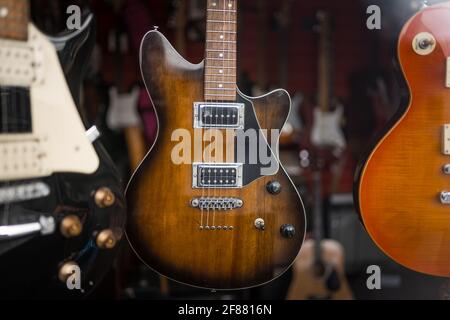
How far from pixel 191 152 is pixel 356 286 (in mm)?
1160

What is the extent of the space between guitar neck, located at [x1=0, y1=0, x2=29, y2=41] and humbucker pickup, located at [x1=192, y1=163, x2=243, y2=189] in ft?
2.12

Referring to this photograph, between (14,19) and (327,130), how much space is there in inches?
64.0

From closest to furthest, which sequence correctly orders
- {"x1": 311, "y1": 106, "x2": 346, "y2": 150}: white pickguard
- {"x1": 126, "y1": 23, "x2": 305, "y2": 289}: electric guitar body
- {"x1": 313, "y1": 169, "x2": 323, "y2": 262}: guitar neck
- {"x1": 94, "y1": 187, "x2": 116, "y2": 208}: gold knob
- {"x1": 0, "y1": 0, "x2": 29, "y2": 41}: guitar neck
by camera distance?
1. {"x1": 0, "y1": 0, "x2": 29, "y2": 41}: guitar neck
2. {"x1": 94, "y1": 187, "x2": 116, "y2": 208}: gold knob
3. {"x1": 126, "y1": 23, "x2": 305, "y2": 289}: electric guitar body
4. {"x1": 313, "y1": 169, "x2": 323, "y2": 262}: guitar neck
5. {"x1": 311, "y1": 106, "x2": 346, "y2": 150}: white pickguard

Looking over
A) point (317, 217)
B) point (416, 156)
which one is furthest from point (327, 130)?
point (416, 156)

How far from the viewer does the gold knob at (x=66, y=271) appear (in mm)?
1429

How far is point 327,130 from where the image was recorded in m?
2.53

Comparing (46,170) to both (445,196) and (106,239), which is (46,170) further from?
(445,196)

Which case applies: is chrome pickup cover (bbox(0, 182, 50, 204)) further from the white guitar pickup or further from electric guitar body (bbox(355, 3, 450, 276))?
the white guitar pickup

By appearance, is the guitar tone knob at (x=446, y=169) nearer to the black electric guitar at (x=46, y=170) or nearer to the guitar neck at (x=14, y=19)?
the black electric guitar at (x=46, y=170)

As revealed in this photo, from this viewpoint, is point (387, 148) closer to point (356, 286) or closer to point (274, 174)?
point (274, 174)

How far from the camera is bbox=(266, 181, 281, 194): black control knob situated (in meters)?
1.64

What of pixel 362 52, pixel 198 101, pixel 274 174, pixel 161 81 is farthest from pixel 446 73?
pixel 362 52

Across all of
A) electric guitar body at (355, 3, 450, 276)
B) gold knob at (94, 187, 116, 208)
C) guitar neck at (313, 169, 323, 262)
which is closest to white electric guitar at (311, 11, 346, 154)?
guitar neck at (313, 169, 323, 262)

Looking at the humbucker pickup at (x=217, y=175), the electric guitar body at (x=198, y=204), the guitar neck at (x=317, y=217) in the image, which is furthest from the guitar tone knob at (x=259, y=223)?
the guitar neck at (x=317, y=217)
